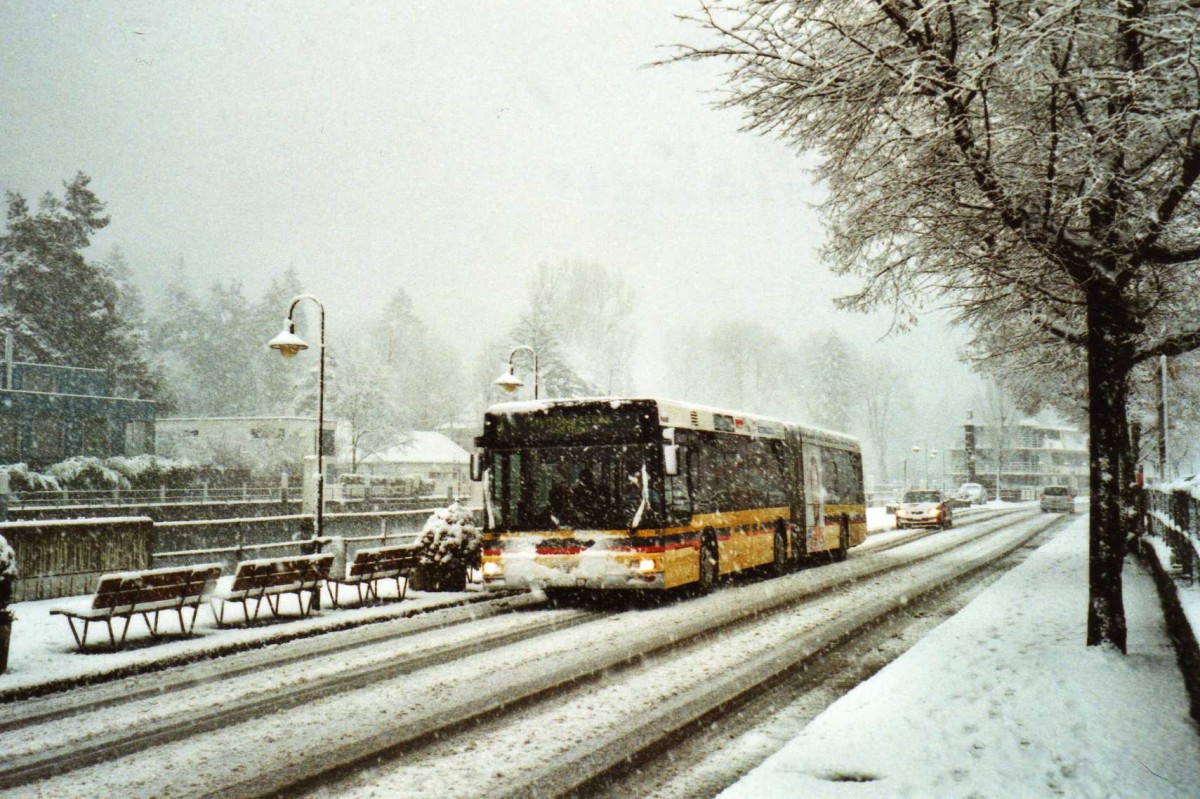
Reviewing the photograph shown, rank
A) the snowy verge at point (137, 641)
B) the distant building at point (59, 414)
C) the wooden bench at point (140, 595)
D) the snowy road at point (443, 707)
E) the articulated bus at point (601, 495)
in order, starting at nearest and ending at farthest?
the snowy road at point (443, 707) < the snowy verge at point (137, 641) < the wooden bench at point (140, 595) < the articulated bus at point (601, 495) < the distant building at point (59, 414)

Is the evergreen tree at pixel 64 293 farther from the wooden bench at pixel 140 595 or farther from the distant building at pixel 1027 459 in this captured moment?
the distant building at pixel 1027 459

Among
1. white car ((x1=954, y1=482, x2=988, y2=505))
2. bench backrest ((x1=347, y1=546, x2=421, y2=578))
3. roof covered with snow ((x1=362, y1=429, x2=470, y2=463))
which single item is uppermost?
roof covered with snow ((x1=362, y1=429, x2=470, y2=463))

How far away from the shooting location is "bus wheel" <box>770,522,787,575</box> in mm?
20078

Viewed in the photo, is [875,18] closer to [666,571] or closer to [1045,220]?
[1045,220]

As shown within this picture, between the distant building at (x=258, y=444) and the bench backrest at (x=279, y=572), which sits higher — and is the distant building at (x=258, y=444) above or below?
above

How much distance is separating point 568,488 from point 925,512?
29.7m

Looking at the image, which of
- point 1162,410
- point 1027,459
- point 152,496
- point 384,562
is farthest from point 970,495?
point 384,562

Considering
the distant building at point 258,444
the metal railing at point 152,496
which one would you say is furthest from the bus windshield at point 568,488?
the distant building at point 258,444

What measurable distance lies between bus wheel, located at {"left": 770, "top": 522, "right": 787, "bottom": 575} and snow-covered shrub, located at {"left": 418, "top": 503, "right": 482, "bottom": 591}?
6.39 metres

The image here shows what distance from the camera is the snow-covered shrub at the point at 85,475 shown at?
44.2m

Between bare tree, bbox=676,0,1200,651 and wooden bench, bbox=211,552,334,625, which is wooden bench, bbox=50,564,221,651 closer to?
wooden bench, bbox=211,552,334,625

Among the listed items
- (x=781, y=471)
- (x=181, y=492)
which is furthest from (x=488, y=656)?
(x=181, y=492)

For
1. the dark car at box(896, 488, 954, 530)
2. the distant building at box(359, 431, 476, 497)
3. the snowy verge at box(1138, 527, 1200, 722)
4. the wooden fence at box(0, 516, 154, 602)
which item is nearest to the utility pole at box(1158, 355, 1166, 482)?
the snowy verge at box(1138, 527, 1200, 722)

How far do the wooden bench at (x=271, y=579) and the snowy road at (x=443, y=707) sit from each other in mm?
2163
